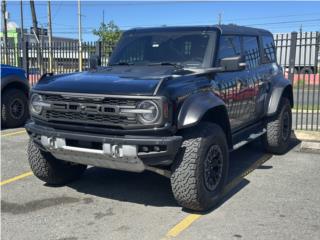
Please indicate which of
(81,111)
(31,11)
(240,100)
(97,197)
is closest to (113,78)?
(81,111)

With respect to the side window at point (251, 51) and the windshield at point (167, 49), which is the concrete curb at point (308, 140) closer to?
the side window at point (251, 51)

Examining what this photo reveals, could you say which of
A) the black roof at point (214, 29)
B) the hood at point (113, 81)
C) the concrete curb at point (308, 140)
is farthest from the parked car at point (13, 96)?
the concrete curb at point (308, 140)

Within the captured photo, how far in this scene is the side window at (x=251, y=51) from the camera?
21.9 ft

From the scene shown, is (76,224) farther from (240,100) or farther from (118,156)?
(240,100)

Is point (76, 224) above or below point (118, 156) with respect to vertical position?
below

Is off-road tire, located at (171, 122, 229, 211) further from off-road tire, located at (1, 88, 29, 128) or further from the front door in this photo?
off-road tire, located at (1, 88, 29, 128)

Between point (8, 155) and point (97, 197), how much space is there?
2749 millimetres

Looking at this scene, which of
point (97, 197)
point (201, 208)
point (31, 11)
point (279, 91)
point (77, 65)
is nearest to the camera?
point (201, 208)

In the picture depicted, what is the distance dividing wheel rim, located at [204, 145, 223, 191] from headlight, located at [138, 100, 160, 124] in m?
0.80

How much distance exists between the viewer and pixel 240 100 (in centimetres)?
602

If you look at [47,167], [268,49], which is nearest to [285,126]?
[268,49]

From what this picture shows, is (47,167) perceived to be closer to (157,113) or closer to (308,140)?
(157,113)

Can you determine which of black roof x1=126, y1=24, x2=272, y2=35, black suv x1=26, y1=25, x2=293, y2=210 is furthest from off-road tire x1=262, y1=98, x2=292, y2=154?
black roof x1=126, y1=24, x2=272, y2=35

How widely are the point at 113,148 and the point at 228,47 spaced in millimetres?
2457
